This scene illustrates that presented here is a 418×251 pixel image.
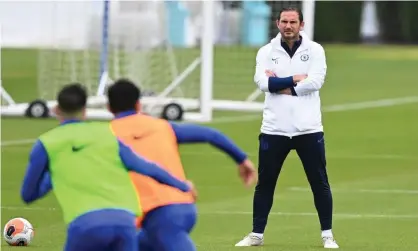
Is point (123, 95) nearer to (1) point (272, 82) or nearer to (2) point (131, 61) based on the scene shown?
(1) point (272, 82)

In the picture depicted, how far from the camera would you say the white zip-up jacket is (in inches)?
478

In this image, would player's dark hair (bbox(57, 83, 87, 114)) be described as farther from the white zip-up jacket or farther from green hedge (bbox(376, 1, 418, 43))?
green hedge (bbox(376, 1, 418, 43))

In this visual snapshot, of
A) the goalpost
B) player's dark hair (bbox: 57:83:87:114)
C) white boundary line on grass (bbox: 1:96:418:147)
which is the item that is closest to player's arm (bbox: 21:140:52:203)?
player's dark hair (bbox: 57:83:87:114)

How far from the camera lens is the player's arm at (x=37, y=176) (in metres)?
8.11

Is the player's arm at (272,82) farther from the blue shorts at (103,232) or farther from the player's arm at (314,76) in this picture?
the blue shorts at (103,232)

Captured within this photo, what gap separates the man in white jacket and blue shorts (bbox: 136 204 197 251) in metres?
3.85

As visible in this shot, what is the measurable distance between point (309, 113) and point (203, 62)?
14.5 m

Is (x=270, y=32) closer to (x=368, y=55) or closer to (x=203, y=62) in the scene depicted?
(x=203, y=62)

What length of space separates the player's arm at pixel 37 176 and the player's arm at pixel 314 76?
4292 mm

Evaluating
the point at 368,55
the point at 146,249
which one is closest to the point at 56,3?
the point at 146,249

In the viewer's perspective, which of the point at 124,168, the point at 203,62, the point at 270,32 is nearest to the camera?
the point at 124,168

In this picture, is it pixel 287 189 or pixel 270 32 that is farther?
pixel 270 32

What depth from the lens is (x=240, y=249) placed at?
1231 centimetres

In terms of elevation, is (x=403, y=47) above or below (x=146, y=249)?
below
